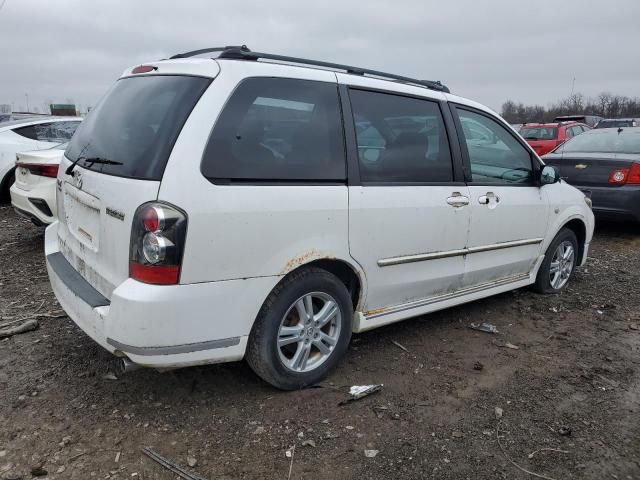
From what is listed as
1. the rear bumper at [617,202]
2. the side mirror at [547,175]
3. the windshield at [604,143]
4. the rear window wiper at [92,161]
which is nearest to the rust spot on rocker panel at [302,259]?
the rear window wiper at [92,161]

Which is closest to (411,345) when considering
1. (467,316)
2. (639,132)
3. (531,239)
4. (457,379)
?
(457,379)

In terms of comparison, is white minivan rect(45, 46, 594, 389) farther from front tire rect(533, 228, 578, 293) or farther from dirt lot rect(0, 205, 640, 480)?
front tire rect(533, 228, 578, 293)

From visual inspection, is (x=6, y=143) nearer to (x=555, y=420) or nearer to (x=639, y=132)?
(x=555, y=420)

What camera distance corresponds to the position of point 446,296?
12.7 feet

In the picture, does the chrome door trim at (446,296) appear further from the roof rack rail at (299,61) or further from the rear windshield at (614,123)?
the rear windshield at (614,123)

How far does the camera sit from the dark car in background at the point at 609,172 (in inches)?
270

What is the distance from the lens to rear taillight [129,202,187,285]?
7.89ft

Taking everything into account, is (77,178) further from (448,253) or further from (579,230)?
(579,230)

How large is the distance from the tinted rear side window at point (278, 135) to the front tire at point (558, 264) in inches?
108

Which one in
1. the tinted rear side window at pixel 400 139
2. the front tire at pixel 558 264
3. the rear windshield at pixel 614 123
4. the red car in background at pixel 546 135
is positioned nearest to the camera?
the tinted rear side window at pixel 400 139

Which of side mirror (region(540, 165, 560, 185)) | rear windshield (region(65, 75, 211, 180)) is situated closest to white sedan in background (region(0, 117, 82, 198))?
rear windshield (region(65, 75, 211, 180))

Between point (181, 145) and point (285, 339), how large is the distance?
120cm

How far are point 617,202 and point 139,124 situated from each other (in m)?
6.36

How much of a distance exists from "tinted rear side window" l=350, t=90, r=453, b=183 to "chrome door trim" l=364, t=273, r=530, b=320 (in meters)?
0.84
